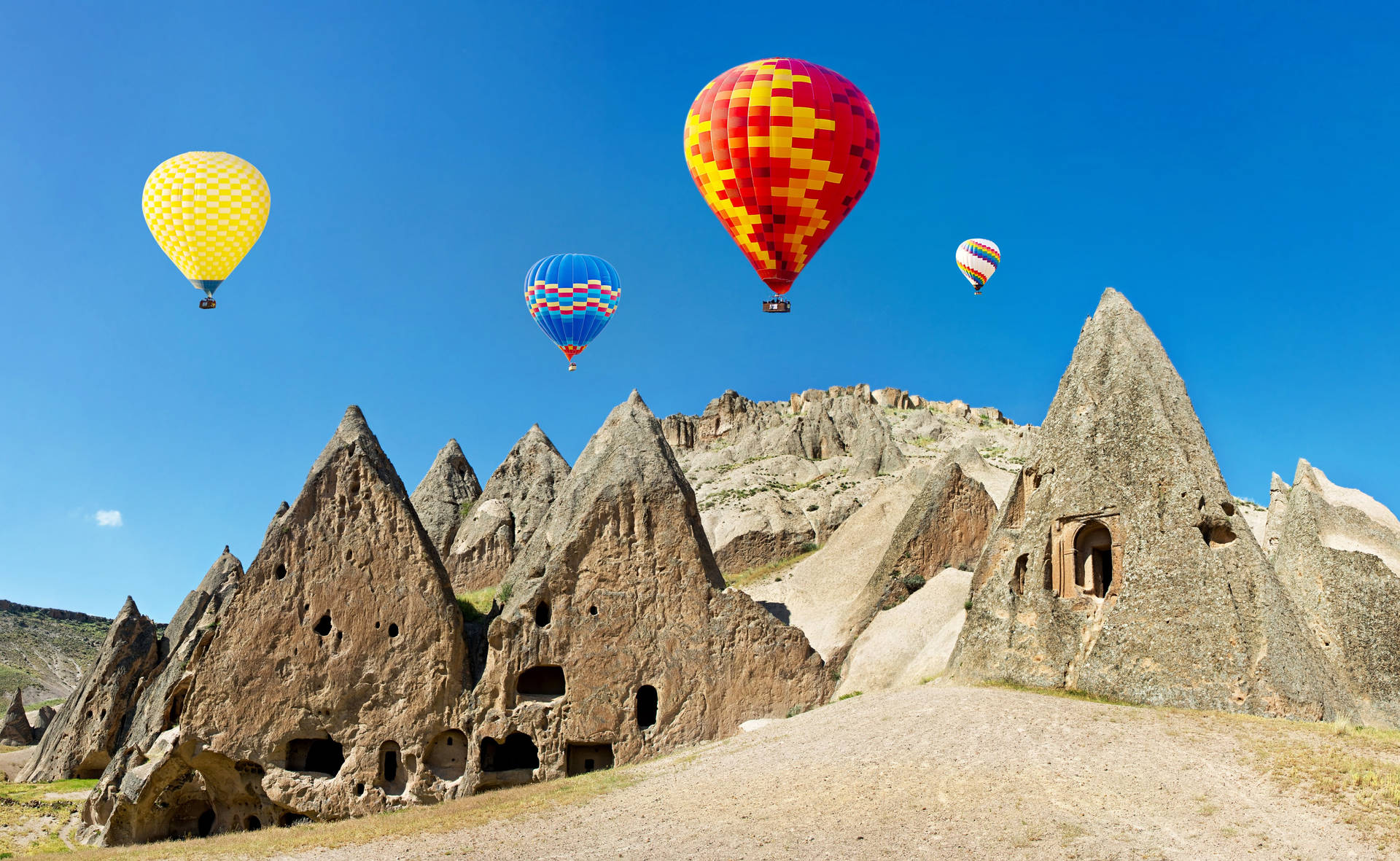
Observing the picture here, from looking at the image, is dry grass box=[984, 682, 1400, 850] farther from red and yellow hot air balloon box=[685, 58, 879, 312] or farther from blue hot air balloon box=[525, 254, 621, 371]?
blue hot air balloon box=[525, 254, 621, 371]

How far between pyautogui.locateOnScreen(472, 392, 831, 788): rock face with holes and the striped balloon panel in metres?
41.3

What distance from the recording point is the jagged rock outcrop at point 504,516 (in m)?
41.1

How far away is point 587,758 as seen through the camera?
28.1 m

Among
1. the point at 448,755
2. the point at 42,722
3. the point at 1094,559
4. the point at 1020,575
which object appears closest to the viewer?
the point at 1094,559

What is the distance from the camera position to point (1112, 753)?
793 inches

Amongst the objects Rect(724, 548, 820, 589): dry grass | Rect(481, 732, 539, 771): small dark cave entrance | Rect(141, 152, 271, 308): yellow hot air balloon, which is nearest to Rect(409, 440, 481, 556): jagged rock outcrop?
Rect(141, 152, 271, 308): yellow hot air balloon

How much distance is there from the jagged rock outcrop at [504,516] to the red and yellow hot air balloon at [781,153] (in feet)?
44.1

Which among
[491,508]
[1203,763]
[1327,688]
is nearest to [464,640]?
[491,508]

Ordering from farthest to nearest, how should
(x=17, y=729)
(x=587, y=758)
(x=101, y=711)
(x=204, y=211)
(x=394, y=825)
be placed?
(x=17, y=729), (x=101, y=711), (x=204, y=211), (x=587, y=758), (x=394, y=825)

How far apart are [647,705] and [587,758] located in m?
2.12

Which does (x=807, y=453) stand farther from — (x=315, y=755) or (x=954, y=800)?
(x=954, y=800)

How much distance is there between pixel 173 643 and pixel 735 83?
1183 inches

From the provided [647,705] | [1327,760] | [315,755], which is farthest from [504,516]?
[1327,760]

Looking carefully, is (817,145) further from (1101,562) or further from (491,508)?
(491,508)
